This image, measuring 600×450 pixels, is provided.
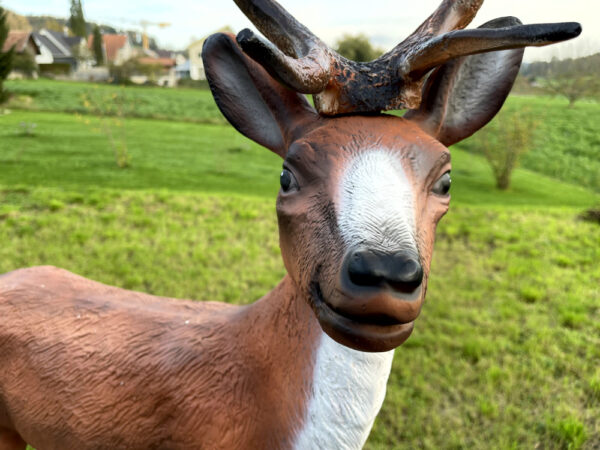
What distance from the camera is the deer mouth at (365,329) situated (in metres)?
1.02

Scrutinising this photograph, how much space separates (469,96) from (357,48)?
133cm

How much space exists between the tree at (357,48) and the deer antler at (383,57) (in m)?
1.11

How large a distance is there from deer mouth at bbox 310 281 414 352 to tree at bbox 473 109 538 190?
902 centimetres

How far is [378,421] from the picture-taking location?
316 centimetres

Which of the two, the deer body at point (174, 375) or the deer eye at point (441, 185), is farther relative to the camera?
the deer body at point (174, 375)

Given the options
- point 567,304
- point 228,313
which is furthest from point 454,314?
point 228,313

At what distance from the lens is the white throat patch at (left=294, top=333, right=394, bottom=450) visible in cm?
140

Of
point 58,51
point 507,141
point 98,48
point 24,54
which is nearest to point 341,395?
point 507,141

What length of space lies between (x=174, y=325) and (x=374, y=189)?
115cm

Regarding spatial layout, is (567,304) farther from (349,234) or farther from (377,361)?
(349,234)

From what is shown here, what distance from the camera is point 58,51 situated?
45.0m

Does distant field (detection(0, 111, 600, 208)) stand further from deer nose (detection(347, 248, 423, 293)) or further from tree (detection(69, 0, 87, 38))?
tree (detection(69, 0, 87, 38))

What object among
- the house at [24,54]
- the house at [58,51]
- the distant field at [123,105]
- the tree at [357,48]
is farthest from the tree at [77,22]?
the tree at [357,48]

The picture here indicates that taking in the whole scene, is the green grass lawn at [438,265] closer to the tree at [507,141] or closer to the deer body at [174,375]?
the tree at [507,141]
